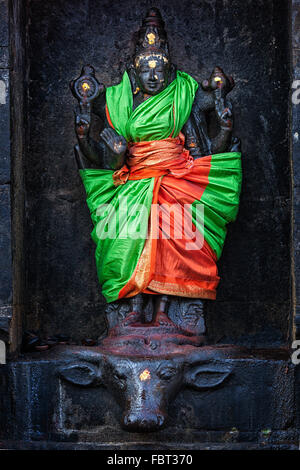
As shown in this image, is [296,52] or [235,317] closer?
[296,52]

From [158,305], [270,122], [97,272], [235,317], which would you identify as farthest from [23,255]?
[270,122]

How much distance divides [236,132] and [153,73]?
3.42ft

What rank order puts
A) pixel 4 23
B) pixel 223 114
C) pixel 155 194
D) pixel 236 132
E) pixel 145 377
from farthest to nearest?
pixel 236 132
pixel 223 114
pixel 155 194
pixel 4 23
pixel 145 377

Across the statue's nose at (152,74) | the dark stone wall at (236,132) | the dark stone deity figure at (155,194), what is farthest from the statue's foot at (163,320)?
the statue's nose at (152,74)

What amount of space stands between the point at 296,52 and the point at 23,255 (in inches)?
114

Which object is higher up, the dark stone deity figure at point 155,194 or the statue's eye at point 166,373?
the dark stone deity figure at point 155,194

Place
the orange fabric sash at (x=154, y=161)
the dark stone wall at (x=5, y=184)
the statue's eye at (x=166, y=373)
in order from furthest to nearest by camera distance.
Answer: the orange fabric sash at (x=154, y=161), the dark stone wall at (x=5, y=184), the statue's eye at (x=166, y=373)

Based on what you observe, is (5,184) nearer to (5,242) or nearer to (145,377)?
(5,242)

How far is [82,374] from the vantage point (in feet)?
21.9

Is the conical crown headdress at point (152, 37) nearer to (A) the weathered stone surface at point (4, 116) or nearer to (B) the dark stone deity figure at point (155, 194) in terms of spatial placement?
(B) the dark stone deity figure at point (155, 194)

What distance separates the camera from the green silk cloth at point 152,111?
7.23 meters

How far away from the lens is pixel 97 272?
762 cm

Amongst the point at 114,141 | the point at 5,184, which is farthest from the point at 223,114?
the point at 5,184

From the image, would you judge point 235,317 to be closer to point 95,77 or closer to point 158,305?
point 158,305
